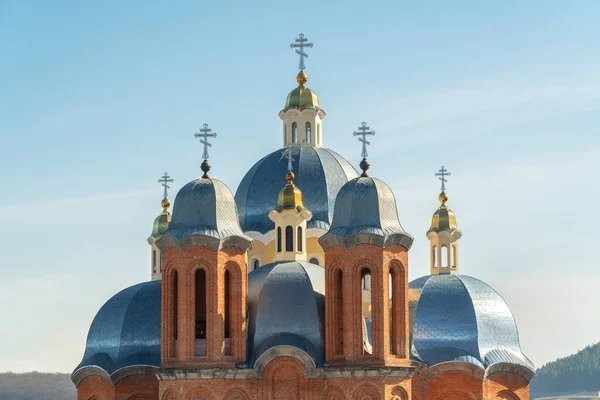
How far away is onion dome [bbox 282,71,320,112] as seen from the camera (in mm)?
52281

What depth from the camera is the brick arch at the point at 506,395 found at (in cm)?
4638

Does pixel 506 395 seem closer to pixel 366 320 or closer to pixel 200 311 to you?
pixel 366 320

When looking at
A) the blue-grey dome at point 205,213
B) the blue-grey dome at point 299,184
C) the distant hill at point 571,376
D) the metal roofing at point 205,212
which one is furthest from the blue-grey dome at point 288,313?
the distant hill at point 571,376

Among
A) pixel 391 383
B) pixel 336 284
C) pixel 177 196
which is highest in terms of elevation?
pixel 177 196

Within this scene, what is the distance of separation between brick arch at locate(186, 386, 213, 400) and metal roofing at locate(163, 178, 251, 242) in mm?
5141

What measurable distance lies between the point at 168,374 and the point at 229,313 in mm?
2947

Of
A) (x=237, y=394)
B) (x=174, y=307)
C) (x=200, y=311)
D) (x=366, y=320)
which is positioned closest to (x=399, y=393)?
(x=366, y=320)

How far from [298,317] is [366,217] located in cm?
417

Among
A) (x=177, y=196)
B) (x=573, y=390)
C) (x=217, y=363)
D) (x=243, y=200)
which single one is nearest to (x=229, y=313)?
(x=217, y=363)

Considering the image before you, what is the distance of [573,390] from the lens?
133500mm

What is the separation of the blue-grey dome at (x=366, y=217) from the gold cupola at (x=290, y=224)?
2.40 metres

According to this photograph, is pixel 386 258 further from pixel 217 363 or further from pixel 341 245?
pixel 217 363

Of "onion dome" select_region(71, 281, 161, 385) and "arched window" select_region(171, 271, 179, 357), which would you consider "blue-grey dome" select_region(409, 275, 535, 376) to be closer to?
"arched window" select_region(171, 271, 179, 357)

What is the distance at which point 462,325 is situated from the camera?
47.1 metres
